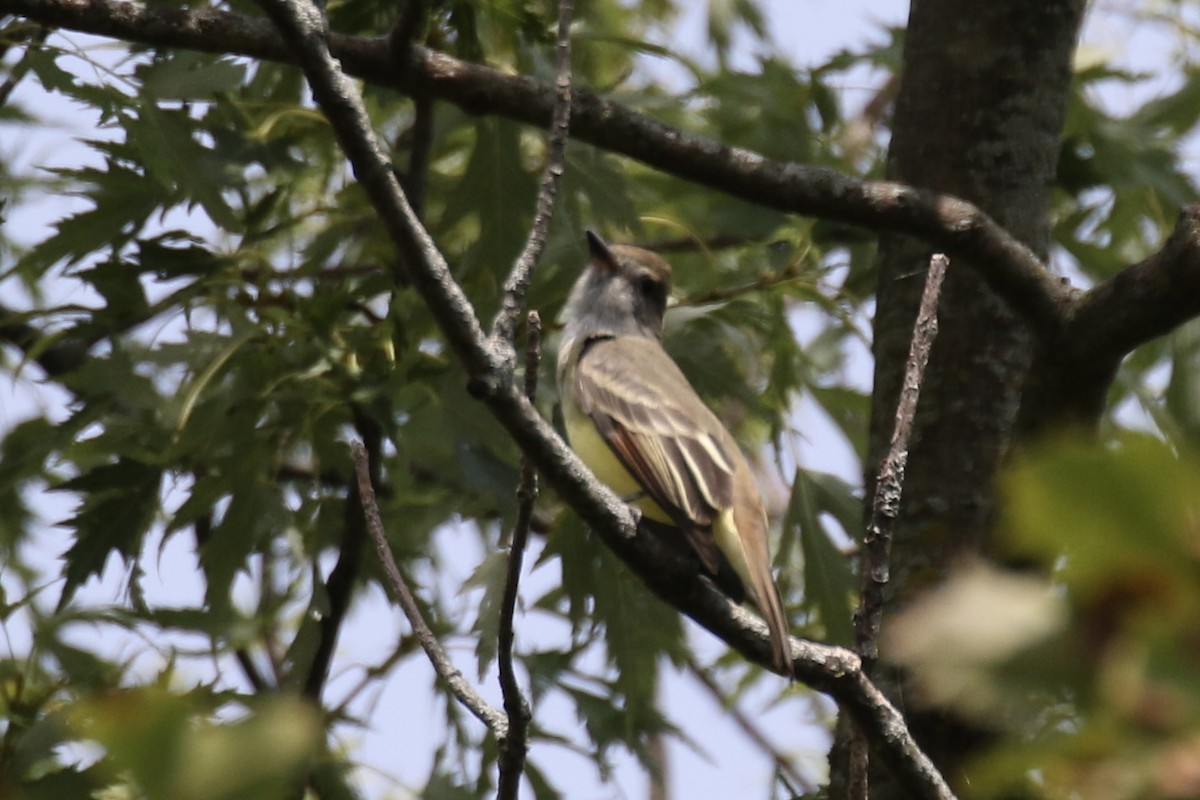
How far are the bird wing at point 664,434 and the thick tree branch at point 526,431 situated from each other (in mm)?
804

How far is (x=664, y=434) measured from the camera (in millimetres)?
4371

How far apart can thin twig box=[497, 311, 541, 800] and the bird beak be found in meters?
3.01

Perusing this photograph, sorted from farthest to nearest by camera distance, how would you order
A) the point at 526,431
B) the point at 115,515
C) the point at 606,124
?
the point at 115,515 → the point at 606,124 → the point at 526,431

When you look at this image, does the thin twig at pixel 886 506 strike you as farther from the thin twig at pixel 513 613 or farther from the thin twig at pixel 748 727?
the thin twig at pixel 748 727

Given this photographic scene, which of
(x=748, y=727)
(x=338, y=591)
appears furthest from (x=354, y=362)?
(x=748, y=727)

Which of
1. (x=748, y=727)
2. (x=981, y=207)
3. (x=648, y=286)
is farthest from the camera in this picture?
(x=748, y=727)

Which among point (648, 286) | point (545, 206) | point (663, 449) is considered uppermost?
point (648, 286)

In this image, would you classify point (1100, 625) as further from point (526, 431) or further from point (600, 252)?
point (600, 252)

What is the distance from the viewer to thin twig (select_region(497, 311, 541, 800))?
246 centimetres

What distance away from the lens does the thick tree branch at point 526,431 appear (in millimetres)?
2387

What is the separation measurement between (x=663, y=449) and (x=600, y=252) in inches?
61.2

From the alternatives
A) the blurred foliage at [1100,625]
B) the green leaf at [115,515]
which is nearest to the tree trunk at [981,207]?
the green leaf at [115,515]

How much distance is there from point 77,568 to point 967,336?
2.66 m

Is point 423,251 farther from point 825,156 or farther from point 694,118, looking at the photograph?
point 694,118
